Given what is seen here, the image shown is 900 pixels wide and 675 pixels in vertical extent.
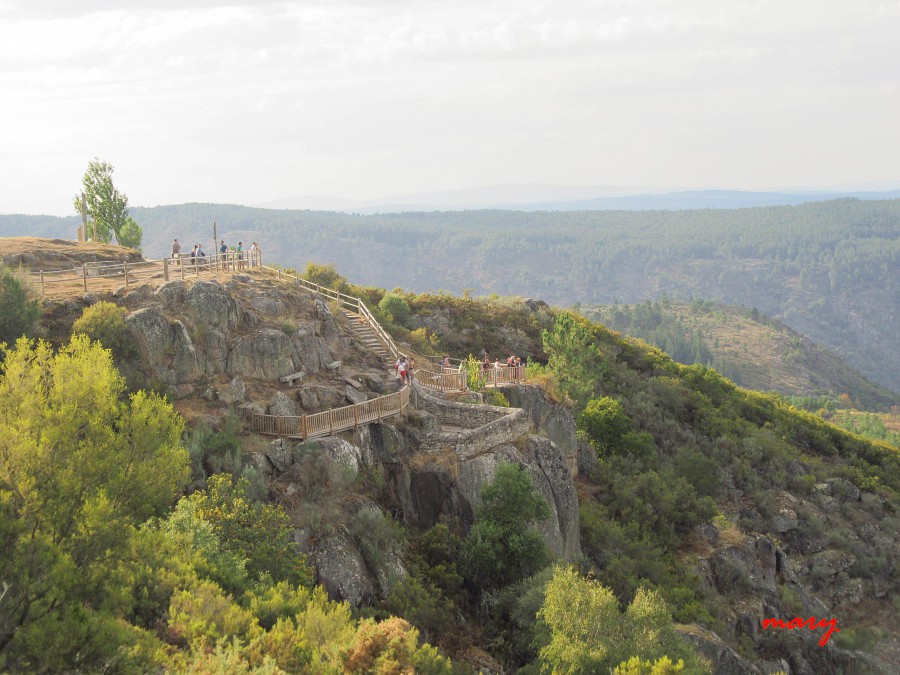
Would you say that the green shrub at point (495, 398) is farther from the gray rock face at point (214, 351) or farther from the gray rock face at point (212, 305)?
the gray rock face at point (214, 351)

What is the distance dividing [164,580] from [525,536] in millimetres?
10734

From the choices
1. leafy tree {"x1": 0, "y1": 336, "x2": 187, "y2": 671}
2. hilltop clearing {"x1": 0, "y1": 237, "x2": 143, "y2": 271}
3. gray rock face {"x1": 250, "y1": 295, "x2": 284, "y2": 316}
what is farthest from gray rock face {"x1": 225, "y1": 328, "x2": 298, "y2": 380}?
hilltop clearing {"x1": 0, "y1": 237, "x2": 143, "y2": 271}

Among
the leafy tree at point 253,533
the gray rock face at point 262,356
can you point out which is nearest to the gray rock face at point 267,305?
the gray rock face at point 262,356

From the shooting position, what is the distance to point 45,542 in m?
12.6

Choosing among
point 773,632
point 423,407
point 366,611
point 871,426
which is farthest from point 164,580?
point 871,426

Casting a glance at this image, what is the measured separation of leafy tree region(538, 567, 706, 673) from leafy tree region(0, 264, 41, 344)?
53.1 ft

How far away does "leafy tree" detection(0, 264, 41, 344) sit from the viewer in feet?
72.5

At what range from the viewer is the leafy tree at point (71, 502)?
1209cm

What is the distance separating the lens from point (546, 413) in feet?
109

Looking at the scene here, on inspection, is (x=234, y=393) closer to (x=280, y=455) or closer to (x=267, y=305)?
(x=280, y=455)

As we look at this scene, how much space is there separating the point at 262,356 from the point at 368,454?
5.06 meters

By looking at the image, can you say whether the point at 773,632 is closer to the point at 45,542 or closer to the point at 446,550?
the point at 446,550

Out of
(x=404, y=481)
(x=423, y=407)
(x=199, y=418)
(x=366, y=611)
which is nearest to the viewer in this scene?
(x=366, y=611)

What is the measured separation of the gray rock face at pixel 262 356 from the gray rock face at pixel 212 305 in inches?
36.2
